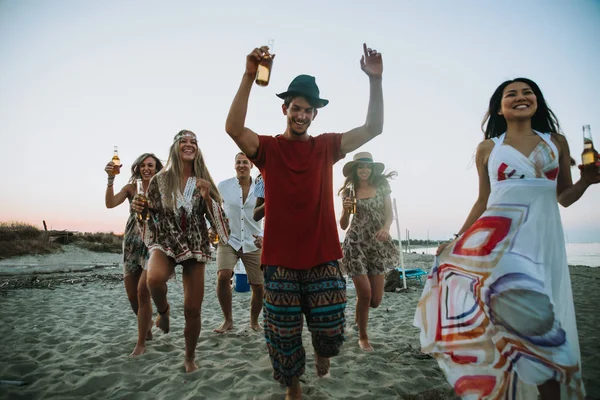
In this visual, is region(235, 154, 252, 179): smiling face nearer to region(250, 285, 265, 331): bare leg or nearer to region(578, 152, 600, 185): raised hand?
region(250, 285, 265, 331): bare leg

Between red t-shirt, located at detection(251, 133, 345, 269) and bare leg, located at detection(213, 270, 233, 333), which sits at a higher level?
red t-shirt, located at detection(251, 133, 345, 269)

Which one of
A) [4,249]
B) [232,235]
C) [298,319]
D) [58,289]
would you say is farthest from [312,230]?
[4,249]

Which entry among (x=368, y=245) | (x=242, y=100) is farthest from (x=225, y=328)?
(x=242, y=100)

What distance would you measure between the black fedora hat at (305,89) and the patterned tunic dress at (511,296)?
4.87 feet

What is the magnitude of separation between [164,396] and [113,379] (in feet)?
2.67

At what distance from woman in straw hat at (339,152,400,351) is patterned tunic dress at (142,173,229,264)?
5.81ft

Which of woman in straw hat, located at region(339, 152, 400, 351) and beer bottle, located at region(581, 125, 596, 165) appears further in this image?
woman in straw hat, located at region(339, 152, 400, 351)

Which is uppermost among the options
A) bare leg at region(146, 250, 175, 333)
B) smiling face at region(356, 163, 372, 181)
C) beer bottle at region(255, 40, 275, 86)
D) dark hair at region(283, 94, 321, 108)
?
beer bottle at region(255, 40, 275, 86)

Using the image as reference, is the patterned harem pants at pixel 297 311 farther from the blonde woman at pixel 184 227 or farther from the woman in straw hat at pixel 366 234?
the woman in straw hat at pixel 366 234

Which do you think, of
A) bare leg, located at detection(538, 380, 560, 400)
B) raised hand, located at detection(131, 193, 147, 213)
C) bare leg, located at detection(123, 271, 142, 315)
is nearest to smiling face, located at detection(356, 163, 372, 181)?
raised hand, located at detection(131, 193, 147, 213)

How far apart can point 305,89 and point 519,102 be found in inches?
66.9

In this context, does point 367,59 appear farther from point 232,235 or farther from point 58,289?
point 58,289

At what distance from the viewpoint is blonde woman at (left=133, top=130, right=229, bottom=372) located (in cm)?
331

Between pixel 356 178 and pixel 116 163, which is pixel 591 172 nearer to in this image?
pixel 356 178
